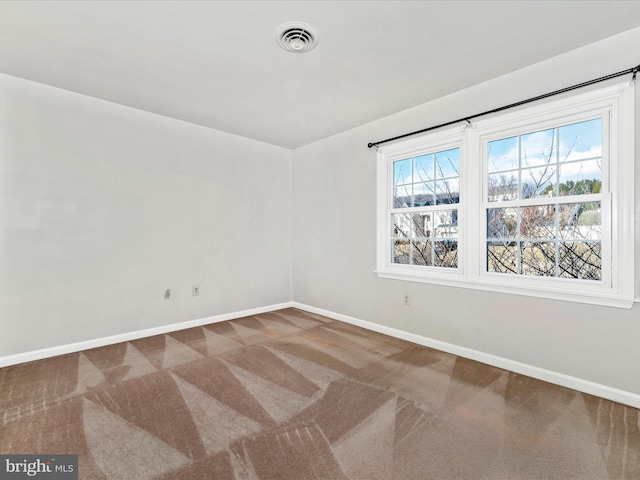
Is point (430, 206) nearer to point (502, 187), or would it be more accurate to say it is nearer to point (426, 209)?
point (426, 209)

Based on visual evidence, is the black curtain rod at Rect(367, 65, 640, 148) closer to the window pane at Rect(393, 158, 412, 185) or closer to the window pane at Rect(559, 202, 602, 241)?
the window pane at Rect(393, 158, 412, 185)

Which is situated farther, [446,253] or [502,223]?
[446,253]

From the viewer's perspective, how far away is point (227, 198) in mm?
4234

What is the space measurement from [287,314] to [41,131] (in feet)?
11.1

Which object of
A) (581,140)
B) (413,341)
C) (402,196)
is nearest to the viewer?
(581,140)

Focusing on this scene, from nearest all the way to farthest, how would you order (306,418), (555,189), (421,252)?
(306,418), (555,189), (421,252)

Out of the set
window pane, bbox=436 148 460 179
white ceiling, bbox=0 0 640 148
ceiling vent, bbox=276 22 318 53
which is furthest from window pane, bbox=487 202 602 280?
ceiling vent, bbox=276 22 318 53

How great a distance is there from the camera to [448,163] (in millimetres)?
3270

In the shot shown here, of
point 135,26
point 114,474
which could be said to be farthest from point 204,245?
point 114,474

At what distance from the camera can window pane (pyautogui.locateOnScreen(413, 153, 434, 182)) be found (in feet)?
11.2

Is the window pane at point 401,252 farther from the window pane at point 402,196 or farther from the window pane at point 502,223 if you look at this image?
the window pane at point 502,223

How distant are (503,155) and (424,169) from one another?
2.64 ft

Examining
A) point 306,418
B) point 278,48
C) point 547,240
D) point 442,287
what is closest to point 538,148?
point 547,240

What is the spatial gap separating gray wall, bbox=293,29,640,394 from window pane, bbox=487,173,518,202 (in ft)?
2.11
